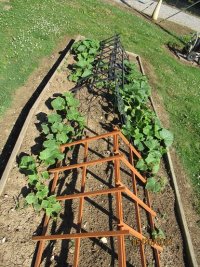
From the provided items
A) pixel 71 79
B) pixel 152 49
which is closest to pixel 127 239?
pixel 71 79

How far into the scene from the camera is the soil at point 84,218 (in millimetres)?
5809

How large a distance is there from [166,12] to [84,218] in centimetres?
1661

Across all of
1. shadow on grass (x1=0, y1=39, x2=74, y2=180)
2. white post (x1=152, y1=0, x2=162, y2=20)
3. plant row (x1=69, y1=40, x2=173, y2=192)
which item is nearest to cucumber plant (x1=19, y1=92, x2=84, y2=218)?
shadow on grass (x1=0, y1=39, x2=74, y2=180)

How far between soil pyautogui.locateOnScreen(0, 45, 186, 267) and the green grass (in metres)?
1.55

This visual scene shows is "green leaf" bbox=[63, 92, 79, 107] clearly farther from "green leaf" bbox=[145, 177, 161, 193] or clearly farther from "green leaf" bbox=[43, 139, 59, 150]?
"green leaf" bbox=[145, 177, 161, 193]

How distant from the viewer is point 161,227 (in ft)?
23.0

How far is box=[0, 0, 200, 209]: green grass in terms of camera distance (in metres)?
9.63

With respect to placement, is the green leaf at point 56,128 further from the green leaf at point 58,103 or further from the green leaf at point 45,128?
the green leaf at point 58,103

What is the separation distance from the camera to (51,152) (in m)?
7.09

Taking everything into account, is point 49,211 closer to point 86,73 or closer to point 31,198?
point 31,198

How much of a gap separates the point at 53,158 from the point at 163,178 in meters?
2.88

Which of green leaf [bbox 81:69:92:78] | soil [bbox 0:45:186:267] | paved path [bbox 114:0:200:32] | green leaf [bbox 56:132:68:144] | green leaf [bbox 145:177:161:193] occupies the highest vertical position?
paved path [bbox 114:0:200:32]

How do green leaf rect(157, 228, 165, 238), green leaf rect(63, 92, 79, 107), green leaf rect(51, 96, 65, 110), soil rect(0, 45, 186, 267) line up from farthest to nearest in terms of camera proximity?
1. green leaf rect(63, 92, 79, 107)
2. green leaf rect(51, 96, 65, 110)
3. green leaf rect(157, 228, 165, 238)
4. soil rect(0, 45, 186, 267)

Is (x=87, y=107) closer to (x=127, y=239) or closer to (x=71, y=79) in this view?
(x=71, y=79)
